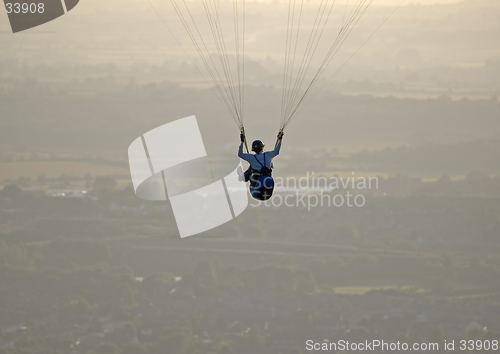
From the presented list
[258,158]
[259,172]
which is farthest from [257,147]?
[259,172]

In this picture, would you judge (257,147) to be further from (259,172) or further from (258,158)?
(259,172)

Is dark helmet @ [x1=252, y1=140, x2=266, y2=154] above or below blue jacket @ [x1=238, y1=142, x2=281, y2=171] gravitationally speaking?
above

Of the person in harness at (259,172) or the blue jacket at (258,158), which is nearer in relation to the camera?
the person in harness at (259,172)

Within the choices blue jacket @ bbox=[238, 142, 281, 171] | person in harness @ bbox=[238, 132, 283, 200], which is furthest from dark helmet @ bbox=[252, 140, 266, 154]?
blue jacket @ bbox=[238, 142, 281, 171]

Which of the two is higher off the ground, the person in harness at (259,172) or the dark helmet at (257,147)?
the dark helmet at (257,147)

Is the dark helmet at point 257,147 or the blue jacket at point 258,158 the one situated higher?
the dark helmet at point 257,147

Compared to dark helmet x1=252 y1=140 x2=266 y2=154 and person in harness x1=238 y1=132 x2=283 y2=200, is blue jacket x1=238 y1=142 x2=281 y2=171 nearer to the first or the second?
person in harness x1=238 y1=132 x2=283 y2=200

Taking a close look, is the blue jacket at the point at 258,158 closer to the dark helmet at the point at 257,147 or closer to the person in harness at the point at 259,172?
the person in harness at the point at 259,172

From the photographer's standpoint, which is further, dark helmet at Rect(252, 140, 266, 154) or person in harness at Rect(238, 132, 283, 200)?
dark helmet at Rect(252, 140, 266, 154)

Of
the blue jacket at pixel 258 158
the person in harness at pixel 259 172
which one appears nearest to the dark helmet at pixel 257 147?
the person in harness at pixel 259 172

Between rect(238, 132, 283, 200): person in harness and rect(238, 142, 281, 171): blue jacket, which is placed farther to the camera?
rect(238, 142, 281, 171): blue jacket
